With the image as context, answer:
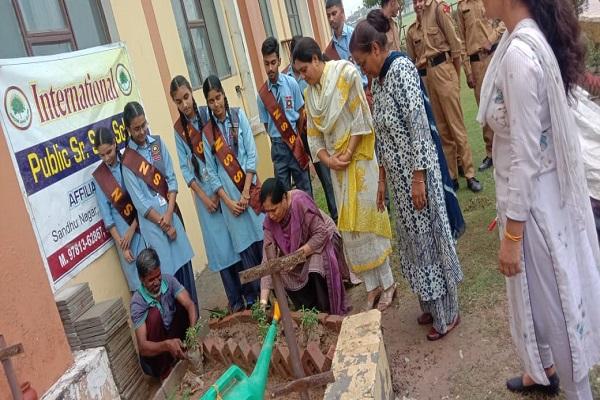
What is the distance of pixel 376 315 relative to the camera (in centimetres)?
289

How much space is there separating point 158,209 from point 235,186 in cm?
59

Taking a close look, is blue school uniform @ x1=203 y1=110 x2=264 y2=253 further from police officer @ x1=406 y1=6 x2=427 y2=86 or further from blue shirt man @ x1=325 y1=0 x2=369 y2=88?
blue shirt man @ x1=325 y1=0 x2=369 y2=88

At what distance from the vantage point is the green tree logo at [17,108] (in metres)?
3.16

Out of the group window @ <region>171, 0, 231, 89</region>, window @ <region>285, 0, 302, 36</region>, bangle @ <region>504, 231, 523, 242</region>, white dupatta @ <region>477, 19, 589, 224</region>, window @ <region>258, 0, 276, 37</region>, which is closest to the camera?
white dupatta @ <region>477, 19, 589, 224</region>

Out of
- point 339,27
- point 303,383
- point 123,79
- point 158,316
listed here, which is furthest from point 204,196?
point 339,27

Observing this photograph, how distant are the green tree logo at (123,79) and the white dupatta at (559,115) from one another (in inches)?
120

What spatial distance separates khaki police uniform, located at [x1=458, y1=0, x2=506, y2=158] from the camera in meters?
5.38

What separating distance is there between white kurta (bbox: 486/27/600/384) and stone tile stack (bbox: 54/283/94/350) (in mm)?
2335

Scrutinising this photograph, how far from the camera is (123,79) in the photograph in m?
4.42

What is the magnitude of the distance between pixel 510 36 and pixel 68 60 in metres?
2.85

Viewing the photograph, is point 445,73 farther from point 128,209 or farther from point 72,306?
point 72,306

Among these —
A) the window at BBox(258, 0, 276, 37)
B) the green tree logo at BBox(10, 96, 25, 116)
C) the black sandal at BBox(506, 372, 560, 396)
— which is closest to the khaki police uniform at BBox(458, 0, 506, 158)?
the black sandal at BBox(506, 372, 560, 396)

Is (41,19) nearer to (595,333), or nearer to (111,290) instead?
(111,290)

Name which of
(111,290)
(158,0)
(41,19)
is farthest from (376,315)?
(158,0)
